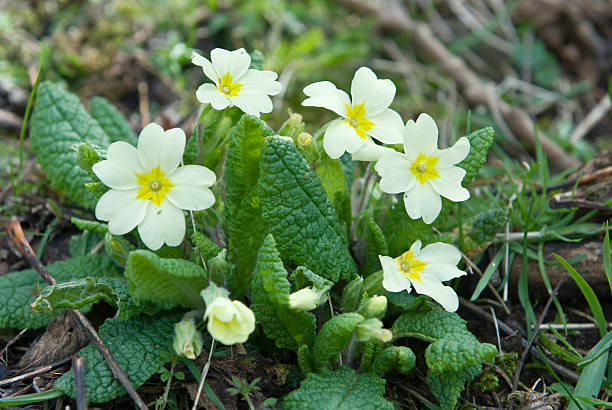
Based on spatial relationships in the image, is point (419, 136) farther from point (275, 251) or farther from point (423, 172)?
point (275, 251)

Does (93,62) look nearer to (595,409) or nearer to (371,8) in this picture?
(371,8)

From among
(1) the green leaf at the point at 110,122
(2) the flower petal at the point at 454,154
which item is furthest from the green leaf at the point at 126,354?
(2) the flower petal at the point at 454,154

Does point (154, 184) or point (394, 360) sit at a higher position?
point (154, 184)

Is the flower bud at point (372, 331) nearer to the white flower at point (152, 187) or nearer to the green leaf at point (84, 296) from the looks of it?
the white flower at point (152, 187)

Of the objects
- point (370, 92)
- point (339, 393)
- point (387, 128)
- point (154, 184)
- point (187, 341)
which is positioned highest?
point (370, 92)

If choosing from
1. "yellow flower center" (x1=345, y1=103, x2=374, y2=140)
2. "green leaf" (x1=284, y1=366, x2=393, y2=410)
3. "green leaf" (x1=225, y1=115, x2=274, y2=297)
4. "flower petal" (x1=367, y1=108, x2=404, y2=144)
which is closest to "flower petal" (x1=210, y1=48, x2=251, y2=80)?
"green leaf" (x1=225, y1=115, x2=274, y2=297)

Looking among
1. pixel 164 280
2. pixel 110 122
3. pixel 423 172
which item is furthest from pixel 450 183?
pixel 110 122

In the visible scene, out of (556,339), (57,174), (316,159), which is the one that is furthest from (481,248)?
(57,174)

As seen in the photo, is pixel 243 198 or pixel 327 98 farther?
pixel 243 198
